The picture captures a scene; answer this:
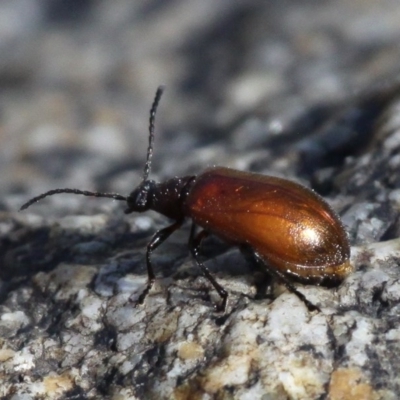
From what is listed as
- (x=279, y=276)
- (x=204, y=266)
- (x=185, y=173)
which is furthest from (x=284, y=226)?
(x=185, y=173)

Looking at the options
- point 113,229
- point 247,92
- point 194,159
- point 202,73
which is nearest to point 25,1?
point 202,73

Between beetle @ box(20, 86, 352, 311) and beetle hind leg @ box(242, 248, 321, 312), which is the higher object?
beetle @ box(20, 86, 352, 311)

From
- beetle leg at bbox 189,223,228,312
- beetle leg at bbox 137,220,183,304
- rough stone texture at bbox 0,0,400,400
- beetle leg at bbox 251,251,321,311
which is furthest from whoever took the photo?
beetle leg at bbox 137,220,183,304

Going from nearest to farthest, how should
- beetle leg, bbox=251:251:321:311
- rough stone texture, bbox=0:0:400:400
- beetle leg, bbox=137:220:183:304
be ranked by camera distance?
rough stone texture, bbox=0:0:400:400 → beetle leg, bbox=251:251:321:311 → beetle leg, bbox=137:220:183:304

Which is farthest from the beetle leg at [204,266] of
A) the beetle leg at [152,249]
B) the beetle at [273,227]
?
the beetle leg at [152,249]

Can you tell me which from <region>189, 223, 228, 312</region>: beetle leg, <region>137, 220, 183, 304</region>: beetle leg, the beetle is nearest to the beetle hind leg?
the beetle

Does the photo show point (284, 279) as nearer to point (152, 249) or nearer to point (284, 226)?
point (284, 226)

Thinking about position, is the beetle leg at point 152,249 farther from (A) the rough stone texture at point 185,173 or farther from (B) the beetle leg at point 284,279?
(B) the beetle leg at point 284,279

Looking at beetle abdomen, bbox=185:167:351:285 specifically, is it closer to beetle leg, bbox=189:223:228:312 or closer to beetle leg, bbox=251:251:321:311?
beetle leg, bbox=251:251:321:311
